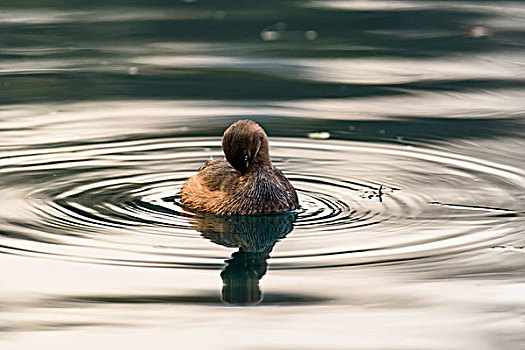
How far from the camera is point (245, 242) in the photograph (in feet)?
25.5

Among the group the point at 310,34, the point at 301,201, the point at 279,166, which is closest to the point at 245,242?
the point at 301,201

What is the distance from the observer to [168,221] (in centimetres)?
809

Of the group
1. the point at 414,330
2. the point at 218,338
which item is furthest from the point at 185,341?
the point at 414,330

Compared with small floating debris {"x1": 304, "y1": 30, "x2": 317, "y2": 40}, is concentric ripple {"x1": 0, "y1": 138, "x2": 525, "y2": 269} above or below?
below

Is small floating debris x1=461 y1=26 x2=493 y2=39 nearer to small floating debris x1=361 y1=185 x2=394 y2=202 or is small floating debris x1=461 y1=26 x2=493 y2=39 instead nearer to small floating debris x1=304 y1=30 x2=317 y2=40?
small floating debris x1=304 y1=30 x2=317 y2=40

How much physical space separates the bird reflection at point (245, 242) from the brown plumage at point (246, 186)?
0.27 ft

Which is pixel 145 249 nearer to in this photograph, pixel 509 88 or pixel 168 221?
pixel 168 221

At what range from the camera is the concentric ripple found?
24.1 feet

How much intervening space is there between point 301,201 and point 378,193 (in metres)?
0.64

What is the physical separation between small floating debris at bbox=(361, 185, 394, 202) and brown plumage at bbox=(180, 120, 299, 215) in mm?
623

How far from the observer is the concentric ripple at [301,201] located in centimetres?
734

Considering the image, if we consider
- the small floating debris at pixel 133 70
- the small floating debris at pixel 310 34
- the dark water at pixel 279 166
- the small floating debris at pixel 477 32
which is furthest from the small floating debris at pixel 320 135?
the small floating debris at pixel 477 32

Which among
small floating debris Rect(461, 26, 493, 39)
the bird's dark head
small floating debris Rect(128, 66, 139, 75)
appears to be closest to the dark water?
small floating debris Rect(461, 26, 493, 39)

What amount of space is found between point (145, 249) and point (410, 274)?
1827 millimetres
